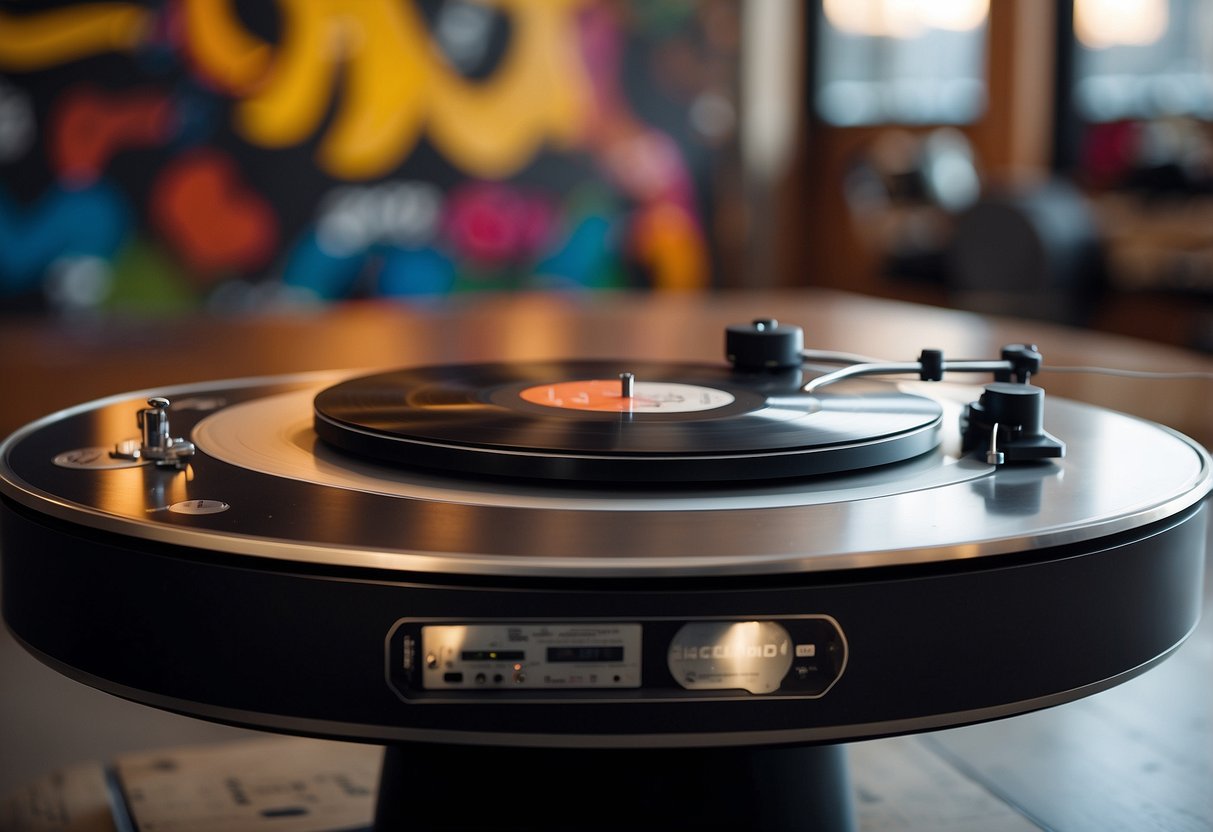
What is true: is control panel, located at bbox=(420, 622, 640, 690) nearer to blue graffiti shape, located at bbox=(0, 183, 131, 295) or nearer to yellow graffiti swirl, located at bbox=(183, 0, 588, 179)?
blue graffiti shape, located at bbox=(0, 183, 131, 295)

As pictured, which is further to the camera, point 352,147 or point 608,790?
point 352,147

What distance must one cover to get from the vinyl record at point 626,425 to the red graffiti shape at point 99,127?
11.8 feet

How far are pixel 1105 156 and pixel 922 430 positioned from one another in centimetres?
440

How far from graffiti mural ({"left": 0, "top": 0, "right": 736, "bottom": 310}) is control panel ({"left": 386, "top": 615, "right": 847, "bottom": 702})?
13.2 ft

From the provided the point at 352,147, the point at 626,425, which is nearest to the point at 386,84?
the point at 352,147

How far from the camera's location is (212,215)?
457cm

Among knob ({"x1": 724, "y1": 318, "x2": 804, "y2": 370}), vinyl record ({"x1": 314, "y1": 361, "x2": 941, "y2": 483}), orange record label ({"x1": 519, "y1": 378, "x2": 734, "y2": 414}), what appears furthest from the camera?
knob ({"x1": 724, "y1": 318, "x2": 804, "y2": 370})

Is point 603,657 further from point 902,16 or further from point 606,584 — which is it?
point 902,16

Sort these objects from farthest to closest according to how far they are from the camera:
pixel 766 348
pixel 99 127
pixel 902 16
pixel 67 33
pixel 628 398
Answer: pixel 902 16 → pixel 99 127 → pixel 67 33 → pixel 766 348 → pixel 628 398

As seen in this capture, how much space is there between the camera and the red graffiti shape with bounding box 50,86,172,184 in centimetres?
429

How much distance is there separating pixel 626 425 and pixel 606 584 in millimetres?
214

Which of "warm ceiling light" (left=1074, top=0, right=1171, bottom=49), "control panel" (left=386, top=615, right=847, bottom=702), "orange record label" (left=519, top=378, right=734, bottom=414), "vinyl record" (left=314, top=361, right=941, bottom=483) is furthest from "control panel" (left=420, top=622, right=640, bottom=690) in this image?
"warm ceiling light" (left=1074, top=0, right=1171, bottom=49)

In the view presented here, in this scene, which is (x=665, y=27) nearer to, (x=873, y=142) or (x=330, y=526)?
(x=873, y=142)

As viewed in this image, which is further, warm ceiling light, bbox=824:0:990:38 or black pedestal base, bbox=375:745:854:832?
warm ceiling light, bbox=824:0:990:38
